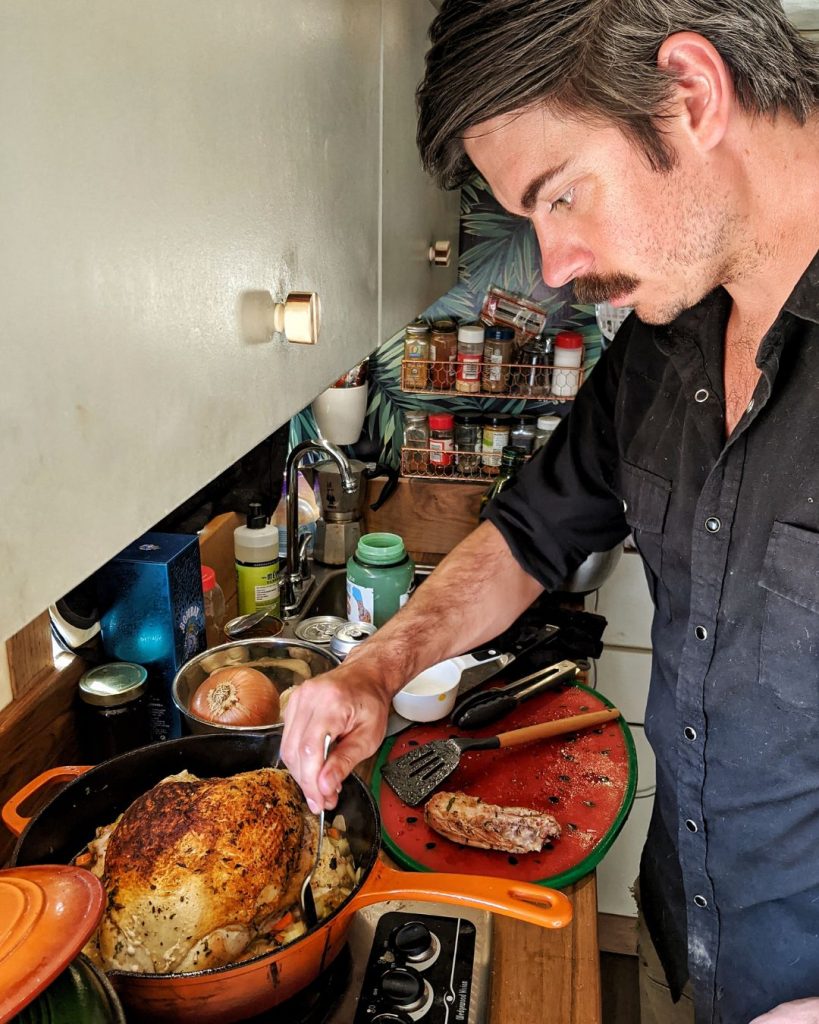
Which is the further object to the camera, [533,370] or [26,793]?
[533,370]

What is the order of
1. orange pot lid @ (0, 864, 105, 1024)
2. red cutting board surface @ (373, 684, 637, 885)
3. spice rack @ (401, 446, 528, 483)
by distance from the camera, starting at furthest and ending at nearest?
spice rack @ (401, 446, 528, 483) < red cutting board surface @ (373, 684, 637, 885) < orange pot lid @ (0, 864, 105, 1024)

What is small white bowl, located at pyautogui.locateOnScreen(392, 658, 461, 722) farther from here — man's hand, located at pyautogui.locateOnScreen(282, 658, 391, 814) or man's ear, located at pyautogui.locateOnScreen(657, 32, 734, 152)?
man's ear, located at pyautogui.locateOnScreen(657, 32, 734, 152)

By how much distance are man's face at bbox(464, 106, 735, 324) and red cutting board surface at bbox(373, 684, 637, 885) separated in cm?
71

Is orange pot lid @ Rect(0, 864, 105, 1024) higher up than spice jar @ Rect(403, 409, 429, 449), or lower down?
higher up

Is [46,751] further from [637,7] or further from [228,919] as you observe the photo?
[637,7]

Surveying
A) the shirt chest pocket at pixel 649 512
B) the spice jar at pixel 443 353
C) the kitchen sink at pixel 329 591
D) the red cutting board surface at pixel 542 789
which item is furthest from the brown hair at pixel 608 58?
the spice jar at pixel 443 353

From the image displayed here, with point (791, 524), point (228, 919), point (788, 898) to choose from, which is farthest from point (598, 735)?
point (228, 919)

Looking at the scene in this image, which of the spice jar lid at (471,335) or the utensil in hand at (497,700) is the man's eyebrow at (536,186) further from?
the spice jar lid at (471,335)

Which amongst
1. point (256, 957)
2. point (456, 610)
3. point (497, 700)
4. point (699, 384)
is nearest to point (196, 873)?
point (256, 957)

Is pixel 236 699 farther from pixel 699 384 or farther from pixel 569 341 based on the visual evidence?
pixel 569 341

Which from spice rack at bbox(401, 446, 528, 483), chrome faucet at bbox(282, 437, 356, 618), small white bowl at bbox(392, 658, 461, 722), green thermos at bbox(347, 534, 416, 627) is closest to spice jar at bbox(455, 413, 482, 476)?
spice rack at bbox(401, 446, 528, 483)

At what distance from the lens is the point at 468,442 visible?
2.27 m

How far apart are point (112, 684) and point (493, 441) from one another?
1.33 m

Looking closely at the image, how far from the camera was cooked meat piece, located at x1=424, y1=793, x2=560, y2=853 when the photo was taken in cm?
109
